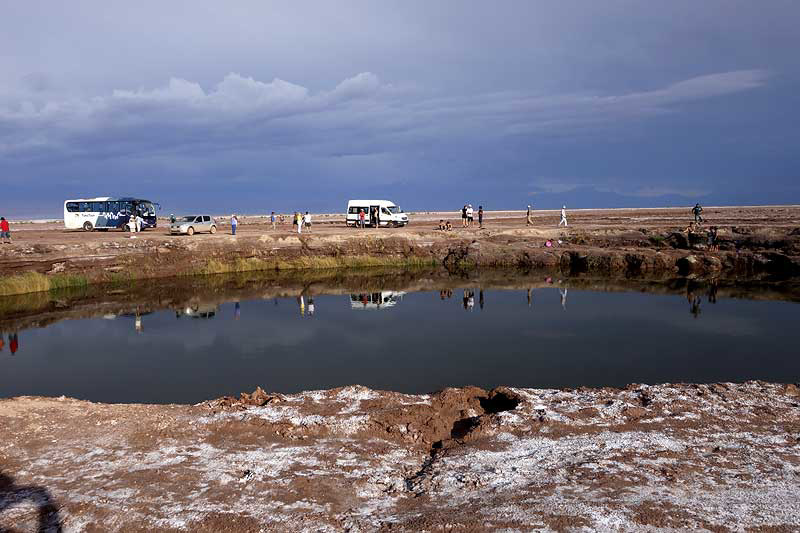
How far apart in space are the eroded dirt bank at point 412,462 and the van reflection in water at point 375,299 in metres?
16.8

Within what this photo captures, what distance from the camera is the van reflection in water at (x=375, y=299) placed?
28.7m

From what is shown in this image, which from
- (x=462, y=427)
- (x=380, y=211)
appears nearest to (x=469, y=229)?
(x=380, y=211)

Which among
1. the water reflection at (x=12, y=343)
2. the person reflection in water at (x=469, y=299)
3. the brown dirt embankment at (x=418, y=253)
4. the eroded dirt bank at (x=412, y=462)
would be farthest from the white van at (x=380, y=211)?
the eroded dirt bank at (x=412, y=462)

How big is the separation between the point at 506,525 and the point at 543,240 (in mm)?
39885

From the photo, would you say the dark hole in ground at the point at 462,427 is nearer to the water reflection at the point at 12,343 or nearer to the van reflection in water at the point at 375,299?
the water reflection at the point at 12,343

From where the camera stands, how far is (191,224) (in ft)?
150

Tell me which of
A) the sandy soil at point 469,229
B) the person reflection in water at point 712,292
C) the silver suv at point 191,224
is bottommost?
the person reflection in water at point 712,292

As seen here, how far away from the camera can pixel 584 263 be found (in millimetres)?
40375

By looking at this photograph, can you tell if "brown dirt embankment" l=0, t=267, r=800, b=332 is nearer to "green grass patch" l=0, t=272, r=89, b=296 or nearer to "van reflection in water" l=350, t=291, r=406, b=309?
"green grass patch" l=0, t=272, r=89, b=296

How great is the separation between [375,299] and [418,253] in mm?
13012

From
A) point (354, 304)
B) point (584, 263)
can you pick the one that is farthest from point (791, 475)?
point (584, 263)

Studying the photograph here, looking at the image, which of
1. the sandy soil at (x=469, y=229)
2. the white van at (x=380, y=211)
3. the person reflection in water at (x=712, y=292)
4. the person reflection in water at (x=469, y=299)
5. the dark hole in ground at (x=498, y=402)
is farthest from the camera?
the white van at (x=380, y=211)

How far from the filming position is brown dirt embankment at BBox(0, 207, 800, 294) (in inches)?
1323

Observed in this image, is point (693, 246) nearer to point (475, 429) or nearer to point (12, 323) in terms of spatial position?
point (475, 429)
